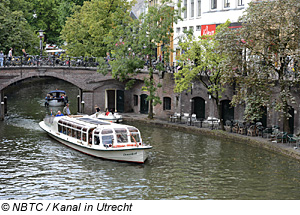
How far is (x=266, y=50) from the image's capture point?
37.7m

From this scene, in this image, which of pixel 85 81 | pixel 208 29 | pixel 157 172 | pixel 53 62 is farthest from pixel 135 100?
→ pixel 157 172

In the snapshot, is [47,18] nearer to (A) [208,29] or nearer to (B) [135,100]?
(B) [135,100]

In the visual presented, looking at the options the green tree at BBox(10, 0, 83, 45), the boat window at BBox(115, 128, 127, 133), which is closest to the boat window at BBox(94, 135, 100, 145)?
the boat window at BBox(115, 128, 127, 133)

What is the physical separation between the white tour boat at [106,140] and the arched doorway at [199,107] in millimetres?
13119

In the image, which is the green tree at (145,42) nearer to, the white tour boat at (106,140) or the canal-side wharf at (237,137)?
the canal-side wharf at (237,137)

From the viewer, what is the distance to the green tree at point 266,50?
117 feet

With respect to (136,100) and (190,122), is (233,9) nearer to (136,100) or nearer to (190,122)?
(190,122)

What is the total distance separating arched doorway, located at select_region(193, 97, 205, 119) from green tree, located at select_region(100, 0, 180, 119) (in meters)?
3.34

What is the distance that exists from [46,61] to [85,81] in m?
4.36

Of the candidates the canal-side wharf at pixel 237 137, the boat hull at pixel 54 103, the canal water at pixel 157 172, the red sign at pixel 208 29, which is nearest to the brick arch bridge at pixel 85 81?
the canal-side wharf at pixel 237 137

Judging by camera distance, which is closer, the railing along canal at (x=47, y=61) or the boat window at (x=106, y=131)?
the boat window at (x=106, y=131)

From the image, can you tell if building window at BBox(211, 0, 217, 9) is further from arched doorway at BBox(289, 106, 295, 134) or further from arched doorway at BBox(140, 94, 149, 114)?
arched doorway at BBox(289, 106, 295, 134)

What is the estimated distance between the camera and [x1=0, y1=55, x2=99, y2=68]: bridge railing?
5431 cm

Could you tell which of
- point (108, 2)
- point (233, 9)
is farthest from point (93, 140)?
point (108, 2)
